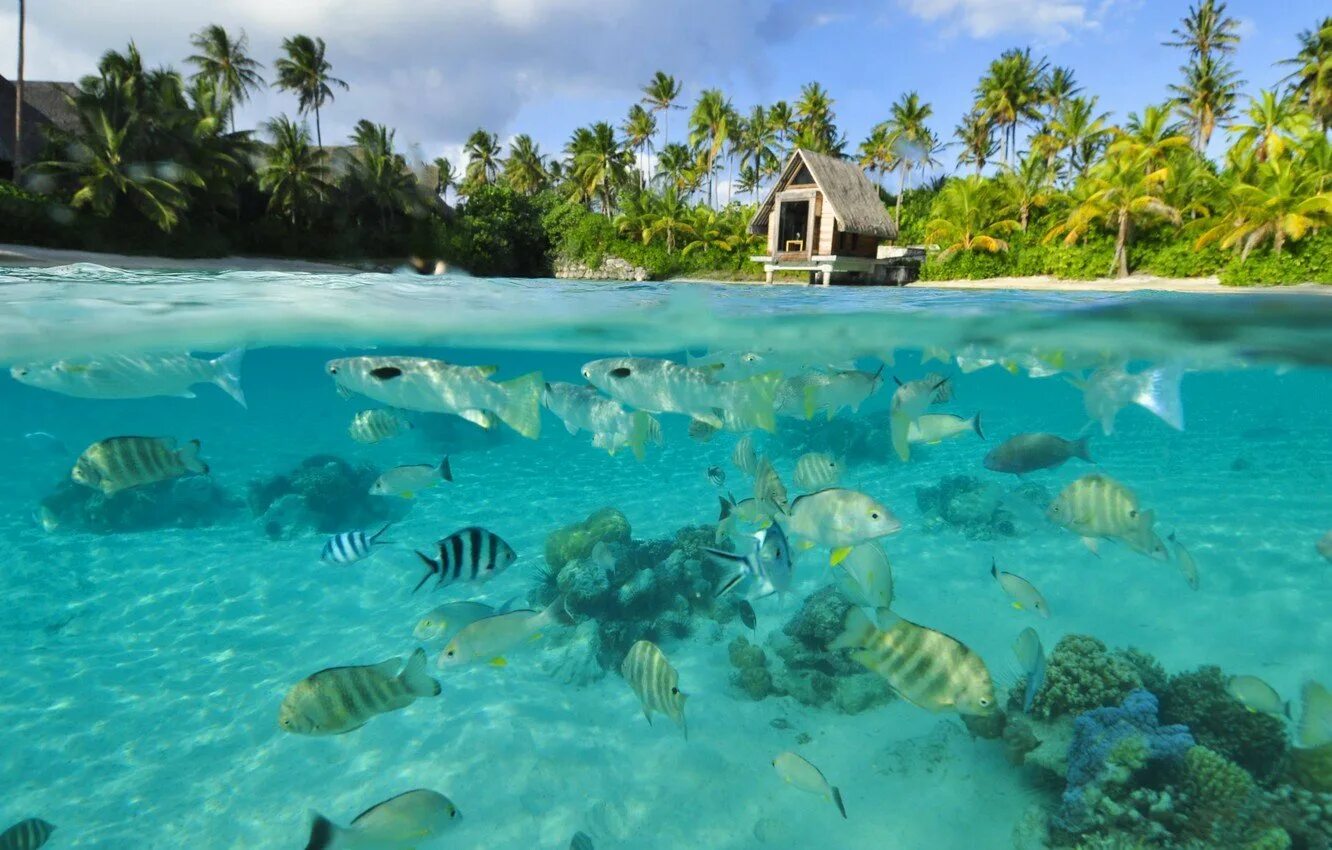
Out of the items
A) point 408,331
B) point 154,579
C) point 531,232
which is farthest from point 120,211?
point 154,579

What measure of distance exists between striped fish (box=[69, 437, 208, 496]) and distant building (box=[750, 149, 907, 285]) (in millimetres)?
33935

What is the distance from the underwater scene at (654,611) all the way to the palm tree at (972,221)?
2413 centimetres

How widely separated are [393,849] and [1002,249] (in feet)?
132

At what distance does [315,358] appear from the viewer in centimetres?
2050

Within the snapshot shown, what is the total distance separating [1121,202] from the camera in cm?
3228

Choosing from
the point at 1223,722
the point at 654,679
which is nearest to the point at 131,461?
the point at 654,679

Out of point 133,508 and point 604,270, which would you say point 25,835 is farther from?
point 604,270

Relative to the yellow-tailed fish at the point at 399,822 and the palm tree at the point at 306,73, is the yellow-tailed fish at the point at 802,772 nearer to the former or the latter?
the yellow-tailed fish at the point at 399,822

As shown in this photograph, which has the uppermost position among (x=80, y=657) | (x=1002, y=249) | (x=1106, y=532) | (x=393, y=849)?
(x=1002, y=249)

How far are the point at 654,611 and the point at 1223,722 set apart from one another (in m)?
5.36

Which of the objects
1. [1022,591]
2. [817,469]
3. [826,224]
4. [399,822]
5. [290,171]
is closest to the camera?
[399,822]

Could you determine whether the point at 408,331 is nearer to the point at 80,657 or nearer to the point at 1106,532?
the point at 80,657

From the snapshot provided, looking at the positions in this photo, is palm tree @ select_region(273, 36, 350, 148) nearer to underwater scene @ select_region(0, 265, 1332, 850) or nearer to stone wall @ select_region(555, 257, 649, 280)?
stone wall @ select_region(555, 257, 649, 280)

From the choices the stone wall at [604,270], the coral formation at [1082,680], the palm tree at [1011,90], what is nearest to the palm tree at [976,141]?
the palm tree at [1011,90]
